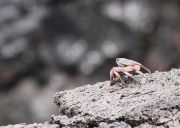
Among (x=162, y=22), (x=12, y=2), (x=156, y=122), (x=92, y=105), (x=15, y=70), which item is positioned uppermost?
(x=12, y=2)

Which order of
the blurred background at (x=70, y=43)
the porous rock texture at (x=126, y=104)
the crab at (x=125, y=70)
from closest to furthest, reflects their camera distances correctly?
1. the porous rock texture at (x=126, y=104)
2. the crab at (x=125, y=70)
3. the blurred background at (x=70, y=43)

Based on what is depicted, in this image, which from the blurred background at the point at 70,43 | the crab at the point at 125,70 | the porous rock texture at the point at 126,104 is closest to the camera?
the porous rock texture at the point at 126,104

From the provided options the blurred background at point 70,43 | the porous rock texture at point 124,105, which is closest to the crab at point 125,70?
the porous rock texture at point 124,105

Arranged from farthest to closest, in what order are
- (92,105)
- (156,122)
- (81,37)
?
1. (81,37)
2. (92,105)
3. (156,122)

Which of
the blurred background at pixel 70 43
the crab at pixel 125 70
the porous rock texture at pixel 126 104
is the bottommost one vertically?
the porous rock texture at pixel 126 104

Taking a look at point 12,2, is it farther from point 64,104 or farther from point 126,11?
point 64,104

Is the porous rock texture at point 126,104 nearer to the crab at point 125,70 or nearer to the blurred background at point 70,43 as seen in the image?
the crab at point 125,70

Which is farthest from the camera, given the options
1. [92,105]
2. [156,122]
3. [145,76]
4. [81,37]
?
[81,37]

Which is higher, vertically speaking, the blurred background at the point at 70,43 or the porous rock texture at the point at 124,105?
the blurred background at the point at 70,43

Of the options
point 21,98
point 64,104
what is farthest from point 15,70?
point 64,104
